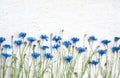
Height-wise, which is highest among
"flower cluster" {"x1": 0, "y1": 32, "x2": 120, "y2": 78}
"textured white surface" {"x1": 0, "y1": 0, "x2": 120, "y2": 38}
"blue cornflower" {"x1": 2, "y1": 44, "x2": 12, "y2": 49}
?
"textured white surface" {"x1": 0, "y1": 0, "x2": 120, "y2": 38}

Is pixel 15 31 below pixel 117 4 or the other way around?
below

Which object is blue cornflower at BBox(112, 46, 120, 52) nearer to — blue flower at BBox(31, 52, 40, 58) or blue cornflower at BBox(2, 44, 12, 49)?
blue flower at BBox(31, 52, 40, 58)

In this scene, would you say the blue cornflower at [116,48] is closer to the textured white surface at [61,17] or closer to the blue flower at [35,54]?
the textured white surface at [61,17]

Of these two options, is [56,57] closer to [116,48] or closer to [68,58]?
[68,58]

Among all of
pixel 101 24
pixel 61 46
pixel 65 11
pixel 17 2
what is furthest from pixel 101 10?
pixel 17 2

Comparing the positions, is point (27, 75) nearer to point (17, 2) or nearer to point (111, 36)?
point (17, 2)

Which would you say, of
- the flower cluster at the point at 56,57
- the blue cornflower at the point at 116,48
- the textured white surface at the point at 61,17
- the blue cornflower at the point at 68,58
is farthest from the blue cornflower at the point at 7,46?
the blue cornflower at the point at 116,48

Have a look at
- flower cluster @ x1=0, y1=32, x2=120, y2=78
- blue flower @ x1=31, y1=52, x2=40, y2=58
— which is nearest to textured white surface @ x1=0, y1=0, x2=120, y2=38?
flower cluster @ x1=0, y1=32, x2=120, y2=78

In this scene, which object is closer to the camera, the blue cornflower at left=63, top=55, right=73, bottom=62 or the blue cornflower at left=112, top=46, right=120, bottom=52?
the blue cornflower at left=63, top=55, right=73, bottom=62
